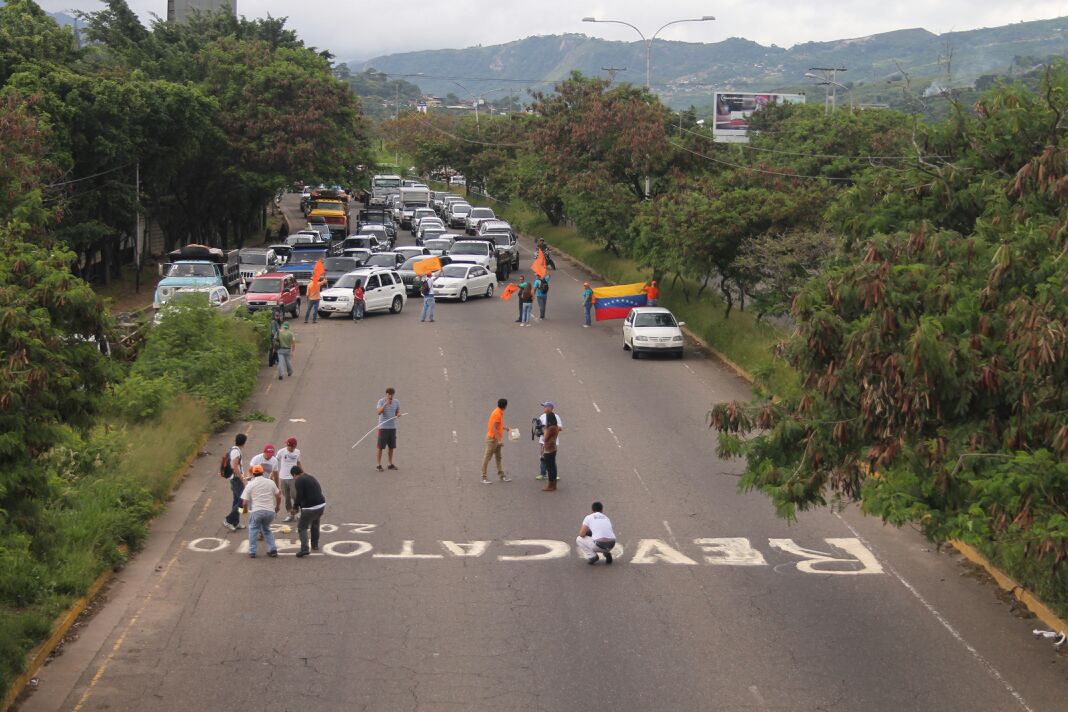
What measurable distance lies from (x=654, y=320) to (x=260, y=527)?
66.9ft

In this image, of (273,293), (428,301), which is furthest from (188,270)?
(428,301)

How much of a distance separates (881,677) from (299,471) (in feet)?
27.4

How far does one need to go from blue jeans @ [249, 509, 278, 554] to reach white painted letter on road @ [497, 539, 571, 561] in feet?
10.2

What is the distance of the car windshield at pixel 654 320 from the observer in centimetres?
3619

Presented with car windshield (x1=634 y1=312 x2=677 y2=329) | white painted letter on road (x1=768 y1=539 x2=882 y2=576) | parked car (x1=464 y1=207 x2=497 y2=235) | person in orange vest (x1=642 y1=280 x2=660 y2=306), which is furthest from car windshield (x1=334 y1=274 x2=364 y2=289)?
parked car (x1=464 y1=207 x2=497 y2=235)

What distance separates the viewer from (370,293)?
145 ft

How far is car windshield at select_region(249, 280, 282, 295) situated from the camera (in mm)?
41969

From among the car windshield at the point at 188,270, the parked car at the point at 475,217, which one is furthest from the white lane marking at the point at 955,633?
the parked car at the point at 475,217

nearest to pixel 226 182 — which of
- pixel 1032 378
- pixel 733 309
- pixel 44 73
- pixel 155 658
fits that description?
pixel 44 73

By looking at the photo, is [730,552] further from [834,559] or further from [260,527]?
[260,527]

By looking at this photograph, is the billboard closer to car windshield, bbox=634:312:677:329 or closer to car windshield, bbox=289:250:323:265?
car windshield, bbox=289:250:323:265

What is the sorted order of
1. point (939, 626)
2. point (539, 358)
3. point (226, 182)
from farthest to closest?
point (226, 182), point (539, 358), point (939, 626)

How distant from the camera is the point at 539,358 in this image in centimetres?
3569

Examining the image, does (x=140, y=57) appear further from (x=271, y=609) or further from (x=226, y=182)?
(x=271, y=609)
